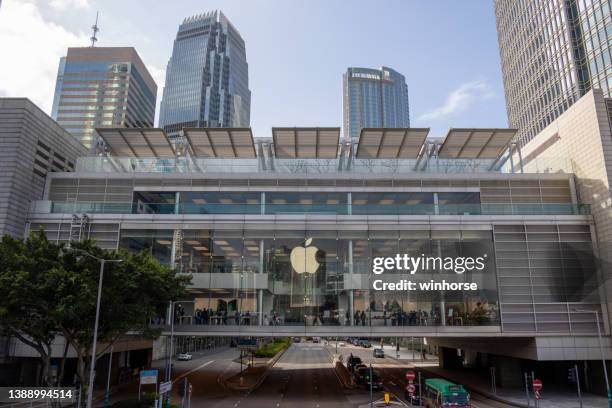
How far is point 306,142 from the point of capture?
4897 cm


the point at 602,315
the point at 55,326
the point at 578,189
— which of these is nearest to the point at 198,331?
the point at 55,326

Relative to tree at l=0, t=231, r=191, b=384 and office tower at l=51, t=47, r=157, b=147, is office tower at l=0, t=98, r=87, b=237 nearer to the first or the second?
tree at l=0, t=231, r=191, b=384

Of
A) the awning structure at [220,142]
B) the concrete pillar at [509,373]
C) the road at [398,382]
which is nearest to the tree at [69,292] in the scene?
the awning structure at [220,142]

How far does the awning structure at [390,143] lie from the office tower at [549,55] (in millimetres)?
58538

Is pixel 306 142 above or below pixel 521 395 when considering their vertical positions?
above

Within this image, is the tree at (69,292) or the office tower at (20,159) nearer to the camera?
the tree at (69,292)

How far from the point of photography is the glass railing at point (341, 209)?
4347 centimetres

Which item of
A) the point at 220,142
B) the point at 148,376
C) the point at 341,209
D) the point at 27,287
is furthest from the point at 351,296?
the point at 27,287

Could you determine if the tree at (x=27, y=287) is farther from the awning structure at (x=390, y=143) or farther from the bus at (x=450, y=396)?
the awning structure at (x=390, y=143)

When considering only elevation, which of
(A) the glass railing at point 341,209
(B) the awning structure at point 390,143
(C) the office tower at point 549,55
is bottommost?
(A) the glass railing at point 341,209

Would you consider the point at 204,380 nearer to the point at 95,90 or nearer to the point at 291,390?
the point at 291,390

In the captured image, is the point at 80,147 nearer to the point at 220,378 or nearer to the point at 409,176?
the point at 220,378

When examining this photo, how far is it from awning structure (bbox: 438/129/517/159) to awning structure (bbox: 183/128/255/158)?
67.9 ft

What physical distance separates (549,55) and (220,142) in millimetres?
90620
